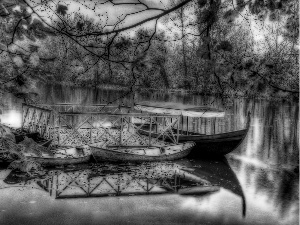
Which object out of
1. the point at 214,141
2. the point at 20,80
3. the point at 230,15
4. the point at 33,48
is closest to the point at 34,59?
the point at 33,48

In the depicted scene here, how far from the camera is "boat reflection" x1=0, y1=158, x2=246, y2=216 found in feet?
40.0

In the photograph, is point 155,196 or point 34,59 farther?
point 155,196

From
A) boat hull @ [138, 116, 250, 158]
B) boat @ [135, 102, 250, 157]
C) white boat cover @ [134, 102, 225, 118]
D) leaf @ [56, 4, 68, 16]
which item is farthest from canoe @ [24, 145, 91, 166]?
leaf @ [56, 4, 68, 16]

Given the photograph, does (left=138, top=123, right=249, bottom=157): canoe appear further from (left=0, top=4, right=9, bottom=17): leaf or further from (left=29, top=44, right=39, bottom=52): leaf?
(left=0, top=4, right=9, bottom=17): leaf

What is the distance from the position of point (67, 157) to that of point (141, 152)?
134 inches

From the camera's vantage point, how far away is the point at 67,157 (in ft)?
47.0

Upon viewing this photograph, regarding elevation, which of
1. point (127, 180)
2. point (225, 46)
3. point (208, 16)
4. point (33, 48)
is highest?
point (208, 16)

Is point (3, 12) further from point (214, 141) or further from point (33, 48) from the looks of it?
point (214, 141)

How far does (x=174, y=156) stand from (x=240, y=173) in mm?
3126

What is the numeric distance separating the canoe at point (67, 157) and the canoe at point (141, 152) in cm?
44

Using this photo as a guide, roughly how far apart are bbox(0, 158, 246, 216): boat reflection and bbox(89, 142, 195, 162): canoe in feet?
1.01

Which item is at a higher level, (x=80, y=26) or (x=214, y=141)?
(x=80, y=26)

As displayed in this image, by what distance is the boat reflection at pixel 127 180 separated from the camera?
1218cm

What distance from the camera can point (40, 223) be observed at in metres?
9.45
